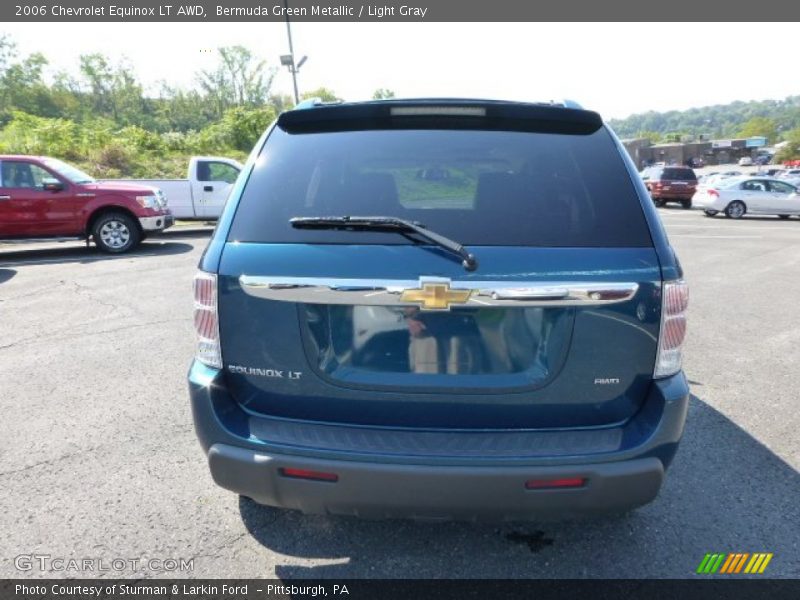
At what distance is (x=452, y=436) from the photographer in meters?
1.83

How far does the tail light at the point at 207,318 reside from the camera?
1.89m

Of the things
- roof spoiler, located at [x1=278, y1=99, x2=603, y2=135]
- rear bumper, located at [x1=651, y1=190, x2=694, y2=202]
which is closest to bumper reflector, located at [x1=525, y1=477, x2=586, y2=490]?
roof spoiler, located at [x1=278, y1=99, x2=603, y2=135]

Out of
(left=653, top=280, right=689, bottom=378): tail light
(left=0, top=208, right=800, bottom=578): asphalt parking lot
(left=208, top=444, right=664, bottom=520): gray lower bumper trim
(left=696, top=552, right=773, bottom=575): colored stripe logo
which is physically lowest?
(left=696, top=552, right=773, bottom=575): colored stripe logo

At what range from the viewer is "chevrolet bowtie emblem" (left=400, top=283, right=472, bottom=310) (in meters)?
1.71

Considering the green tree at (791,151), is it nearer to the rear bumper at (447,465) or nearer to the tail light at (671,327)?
the tail light at (671,327)

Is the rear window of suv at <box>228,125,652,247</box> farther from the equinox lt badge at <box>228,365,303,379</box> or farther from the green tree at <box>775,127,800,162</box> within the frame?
the green tree at <box>775,127,800,162</box>

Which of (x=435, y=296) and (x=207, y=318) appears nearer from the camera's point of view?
(x=435, y=296)

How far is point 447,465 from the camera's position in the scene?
1.72 meters

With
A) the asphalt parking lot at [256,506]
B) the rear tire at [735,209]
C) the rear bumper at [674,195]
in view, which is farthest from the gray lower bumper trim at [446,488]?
the rear bumper at [674,195]

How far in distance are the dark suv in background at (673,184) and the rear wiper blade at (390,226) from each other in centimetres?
2460

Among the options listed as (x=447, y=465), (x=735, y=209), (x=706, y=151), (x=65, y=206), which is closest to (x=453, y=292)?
(x=447, y=465)

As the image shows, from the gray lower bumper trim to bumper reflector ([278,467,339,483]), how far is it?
0.01 meters

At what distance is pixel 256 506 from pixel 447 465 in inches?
51.2

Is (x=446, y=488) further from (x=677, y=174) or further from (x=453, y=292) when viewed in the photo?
(x=677, y=174)
